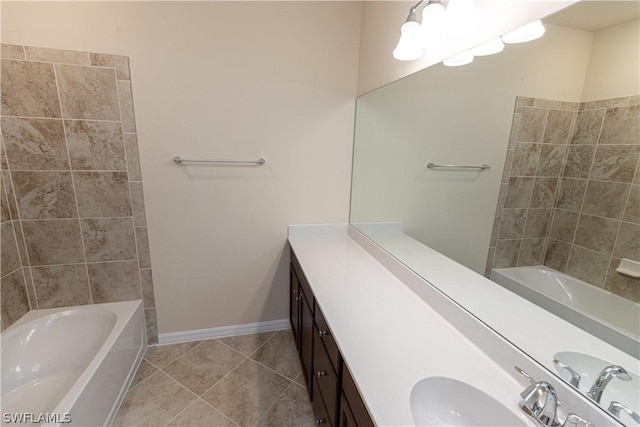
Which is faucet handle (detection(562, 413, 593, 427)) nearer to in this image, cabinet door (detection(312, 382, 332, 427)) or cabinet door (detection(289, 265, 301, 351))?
cabinet door (detection(312, 382, 332, 427))

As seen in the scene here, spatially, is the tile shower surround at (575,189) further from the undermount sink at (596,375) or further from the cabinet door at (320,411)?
the cabinet door at (320,411)

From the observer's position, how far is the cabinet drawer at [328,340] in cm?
110

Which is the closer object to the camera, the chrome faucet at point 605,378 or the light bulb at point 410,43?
the chrome faucet at point 605,378

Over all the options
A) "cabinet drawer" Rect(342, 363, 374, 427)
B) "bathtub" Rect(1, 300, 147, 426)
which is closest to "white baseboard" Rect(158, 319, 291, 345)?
"bathtub" Rect(1, 300, 147, 426)

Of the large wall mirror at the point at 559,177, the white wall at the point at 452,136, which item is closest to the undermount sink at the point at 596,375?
the large wall mirror at the point at 559,177

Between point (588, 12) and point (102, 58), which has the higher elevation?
point (102, 58)

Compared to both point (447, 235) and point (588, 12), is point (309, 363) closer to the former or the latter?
point (447, 235)

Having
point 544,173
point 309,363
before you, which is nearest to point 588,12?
point 544,173

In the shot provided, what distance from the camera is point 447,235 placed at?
1.45 meters

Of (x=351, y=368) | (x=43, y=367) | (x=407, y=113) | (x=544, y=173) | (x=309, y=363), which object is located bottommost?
(x=43, y=367)

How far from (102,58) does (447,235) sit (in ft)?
7.04

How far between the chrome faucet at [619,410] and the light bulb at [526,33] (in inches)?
40.0

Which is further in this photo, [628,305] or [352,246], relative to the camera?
[352,246]

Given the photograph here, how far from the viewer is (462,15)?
1019mm
